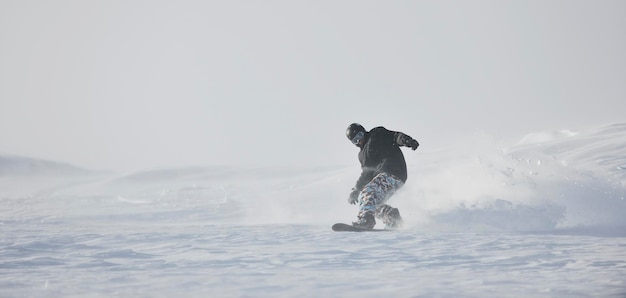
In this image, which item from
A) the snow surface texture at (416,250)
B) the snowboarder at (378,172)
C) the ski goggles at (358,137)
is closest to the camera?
the snow surface texture at (416,250)

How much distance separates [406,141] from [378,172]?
2.31ft

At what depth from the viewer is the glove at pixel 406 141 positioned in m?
8.84

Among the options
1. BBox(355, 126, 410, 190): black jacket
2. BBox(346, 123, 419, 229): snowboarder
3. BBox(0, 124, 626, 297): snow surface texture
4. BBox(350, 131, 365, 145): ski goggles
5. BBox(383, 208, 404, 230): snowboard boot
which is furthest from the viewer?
BBox(350, 131, 365, 145): ski goggles

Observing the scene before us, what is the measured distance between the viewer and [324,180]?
19938 millimetres

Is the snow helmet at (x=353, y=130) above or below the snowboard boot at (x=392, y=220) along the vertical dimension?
above

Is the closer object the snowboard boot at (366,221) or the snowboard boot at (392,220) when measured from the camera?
the snowboard boot at (366,221)

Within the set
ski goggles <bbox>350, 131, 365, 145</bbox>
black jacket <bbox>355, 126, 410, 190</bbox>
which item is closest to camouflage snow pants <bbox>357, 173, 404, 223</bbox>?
black jacket <bbox>355, 126, 410, 190</bbox>

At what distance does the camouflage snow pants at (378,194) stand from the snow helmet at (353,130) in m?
0.81

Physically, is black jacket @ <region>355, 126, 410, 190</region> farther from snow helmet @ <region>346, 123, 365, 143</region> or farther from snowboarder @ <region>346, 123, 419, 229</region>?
snow helmet @ <region>346, 123, 365, 143</region>

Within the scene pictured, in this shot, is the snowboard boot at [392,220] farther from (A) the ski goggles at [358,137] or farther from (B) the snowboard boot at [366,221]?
(A) the ski goggles at [358,137]

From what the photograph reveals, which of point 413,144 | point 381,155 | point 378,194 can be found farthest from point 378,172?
point 413,144

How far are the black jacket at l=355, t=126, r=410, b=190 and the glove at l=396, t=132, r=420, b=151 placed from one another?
0.04m

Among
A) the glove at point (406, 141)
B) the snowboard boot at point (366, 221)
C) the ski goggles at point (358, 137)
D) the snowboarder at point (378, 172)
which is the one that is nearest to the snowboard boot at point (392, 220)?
the snowboarder at point (378, 172)

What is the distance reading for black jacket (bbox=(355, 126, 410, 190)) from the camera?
923cm
